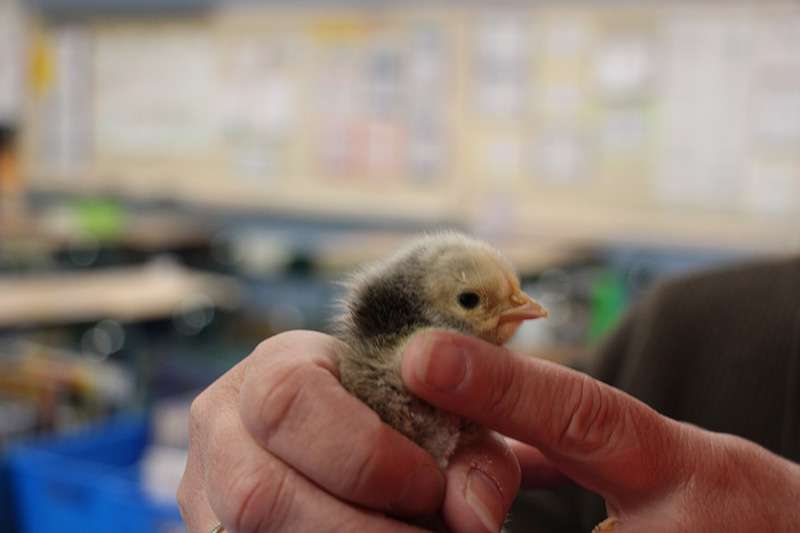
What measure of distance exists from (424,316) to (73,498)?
2.10 m

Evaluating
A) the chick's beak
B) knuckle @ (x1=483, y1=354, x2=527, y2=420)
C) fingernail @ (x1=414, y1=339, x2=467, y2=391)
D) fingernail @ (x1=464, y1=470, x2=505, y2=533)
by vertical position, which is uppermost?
the chick's beak

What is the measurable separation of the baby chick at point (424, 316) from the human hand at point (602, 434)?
0.05 m

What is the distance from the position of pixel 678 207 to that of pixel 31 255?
5.93 m

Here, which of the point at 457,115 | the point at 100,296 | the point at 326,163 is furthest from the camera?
the point at 326,163

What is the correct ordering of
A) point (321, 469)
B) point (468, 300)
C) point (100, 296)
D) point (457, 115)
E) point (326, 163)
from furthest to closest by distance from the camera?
1. point (326, 163)
2. point (457, 115)
3. point (100, 296)
4. point (468, 300)
5. point (321, 469)

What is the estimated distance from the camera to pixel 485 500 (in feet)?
2.53

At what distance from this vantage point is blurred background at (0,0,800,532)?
4625mm

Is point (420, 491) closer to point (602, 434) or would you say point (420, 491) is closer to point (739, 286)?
point (602, 434)

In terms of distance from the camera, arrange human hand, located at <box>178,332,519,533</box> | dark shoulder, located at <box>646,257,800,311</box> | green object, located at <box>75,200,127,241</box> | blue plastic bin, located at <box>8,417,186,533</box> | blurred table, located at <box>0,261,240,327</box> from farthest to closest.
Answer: green object, located at <box>75,200,127,241</box>, blurred table, located at <box>0,261,240,327</box>, blue plastic bin, located at <box>8,417,186,533</box>, dark shoulder, located at <box>646,257,800,311</box>, human hand, located at <box>178,332,519,533</box>

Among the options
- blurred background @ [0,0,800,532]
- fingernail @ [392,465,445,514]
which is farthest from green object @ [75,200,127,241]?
fingernail @ [392,465,445,514]

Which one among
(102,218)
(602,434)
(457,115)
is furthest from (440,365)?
(102,218)

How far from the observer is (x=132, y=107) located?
31.8ft

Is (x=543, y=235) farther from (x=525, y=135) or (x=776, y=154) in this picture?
(x=776, y=154)

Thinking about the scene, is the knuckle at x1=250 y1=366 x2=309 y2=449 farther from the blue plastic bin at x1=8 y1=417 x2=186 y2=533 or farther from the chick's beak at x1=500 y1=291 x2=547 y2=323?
the blue plastic bin at x1=8 y1=417 x2=186 y2=533
